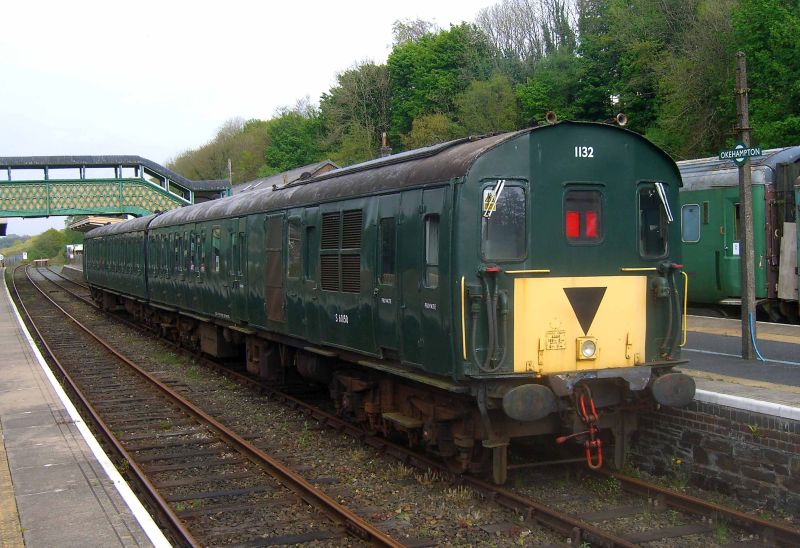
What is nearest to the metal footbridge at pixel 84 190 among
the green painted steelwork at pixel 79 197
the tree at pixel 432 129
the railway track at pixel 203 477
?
the green painted steelwork at pixel 79 197

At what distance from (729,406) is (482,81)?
161ft

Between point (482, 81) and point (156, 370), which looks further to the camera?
point (482, 81)

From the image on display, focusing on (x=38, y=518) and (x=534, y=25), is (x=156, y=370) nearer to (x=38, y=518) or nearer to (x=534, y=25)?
(x=38, y=518)

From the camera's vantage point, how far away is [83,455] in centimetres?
795

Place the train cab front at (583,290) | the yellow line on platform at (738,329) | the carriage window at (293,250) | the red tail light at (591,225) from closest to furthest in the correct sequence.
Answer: the train cab front at (583,290)
the red tail light at (591,225)
the carriage window at (293,250)
the yellow line on platform at (738,329)

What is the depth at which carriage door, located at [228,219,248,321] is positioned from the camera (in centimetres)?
1284

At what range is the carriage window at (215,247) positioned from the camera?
14273 mm

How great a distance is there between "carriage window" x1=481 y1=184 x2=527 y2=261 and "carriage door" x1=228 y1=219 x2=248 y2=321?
6.74m

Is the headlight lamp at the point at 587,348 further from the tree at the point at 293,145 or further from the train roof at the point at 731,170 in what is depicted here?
the tree at the point at 293,145

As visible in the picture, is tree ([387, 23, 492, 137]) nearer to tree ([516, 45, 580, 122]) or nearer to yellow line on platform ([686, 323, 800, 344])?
tree ([516, 45, 580, 122])

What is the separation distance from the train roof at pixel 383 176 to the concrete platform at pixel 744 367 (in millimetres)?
2560

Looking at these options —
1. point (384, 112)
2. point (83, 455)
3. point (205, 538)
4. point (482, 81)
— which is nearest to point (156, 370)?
point (83, 455)

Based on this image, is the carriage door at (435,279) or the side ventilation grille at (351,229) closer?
the carriage door at (435,279)

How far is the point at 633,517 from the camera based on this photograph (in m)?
6.79
